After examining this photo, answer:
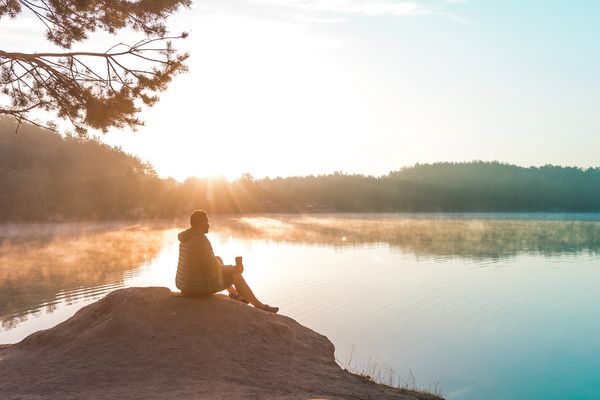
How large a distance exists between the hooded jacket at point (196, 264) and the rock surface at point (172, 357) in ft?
0.74

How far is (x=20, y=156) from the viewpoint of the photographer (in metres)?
62.2

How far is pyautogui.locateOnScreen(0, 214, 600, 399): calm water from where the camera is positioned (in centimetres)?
945

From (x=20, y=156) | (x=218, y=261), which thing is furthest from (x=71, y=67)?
(x=20, y=156)

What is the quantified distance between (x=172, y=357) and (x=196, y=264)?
1712 millimetres

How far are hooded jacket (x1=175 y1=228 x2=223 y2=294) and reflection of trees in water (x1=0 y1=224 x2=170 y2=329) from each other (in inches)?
235

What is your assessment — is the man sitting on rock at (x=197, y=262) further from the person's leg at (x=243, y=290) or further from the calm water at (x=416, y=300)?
the calm water at (x=416, y=300)

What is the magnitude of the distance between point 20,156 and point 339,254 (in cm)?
4951

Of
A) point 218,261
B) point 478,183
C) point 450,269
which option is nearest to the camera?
point 218,261

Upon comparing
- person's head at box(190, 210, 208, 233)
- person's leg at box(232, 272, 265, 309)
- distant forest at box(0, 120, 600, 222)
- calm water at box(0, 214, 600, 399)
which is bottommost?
calm water at box(0, 214, 600, 399)

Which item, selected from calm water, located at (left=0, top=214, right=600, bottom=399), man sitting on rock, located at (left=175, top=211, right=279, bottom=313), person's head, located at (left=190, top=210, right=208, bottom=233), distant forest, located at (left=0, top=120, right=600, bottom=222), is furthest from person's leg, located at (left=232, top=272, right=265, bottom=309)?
distant forest, located at (left=0, top=120, right=600, bottom=222)

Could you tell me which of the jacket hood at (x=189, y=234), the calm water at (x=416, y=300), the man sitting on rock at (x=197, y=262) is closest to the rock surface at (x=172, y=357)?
the man sitting on rock at (x=197, y=262)

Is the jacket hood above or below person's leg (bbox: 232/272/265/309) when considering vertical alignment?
above

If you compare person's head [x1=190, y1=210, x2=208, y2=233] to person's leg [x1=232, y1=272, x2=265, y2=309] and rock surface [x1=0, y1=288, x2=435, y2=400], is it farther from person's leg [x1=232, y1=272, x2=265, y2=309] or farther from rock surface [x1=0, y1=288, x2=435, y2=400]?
person's leg [x1=232, y1=272, x2=265, y2=309]

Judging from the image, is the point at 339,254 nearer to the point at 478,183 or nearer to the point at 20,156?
the point at 20,156
